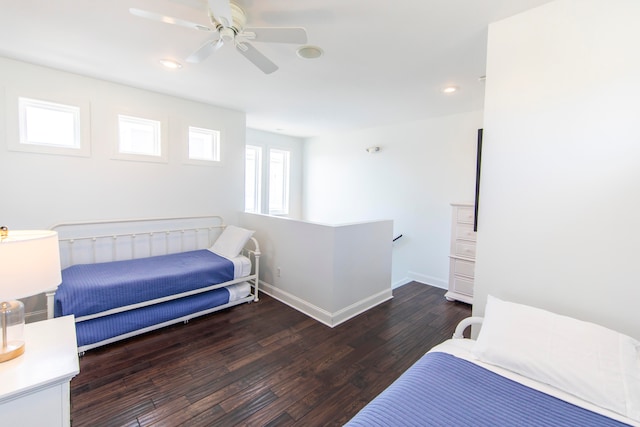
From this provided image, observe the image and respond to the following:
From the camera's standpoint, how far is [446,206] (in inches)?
163

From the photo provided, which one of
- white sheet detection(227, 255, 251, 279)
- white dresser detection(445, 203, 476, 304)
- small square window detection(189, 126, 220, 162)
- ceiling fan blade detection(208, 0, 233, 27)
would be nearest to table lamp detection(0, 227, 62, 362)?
ceiling fan blade detection(208, 0, 233, 27)

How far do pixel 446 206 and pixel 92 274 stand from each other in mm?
4436

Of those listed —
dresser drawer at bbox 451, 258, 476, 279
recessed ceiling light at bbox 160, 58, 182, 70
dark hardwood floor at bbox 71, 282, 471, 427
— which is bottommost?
dark hardwood floor at bbox 71, 282, 471, 427

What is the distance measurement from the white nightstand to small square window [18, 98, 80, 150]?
2.47m

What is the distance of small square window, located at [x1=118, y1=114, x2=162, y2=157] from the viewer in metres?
3.27

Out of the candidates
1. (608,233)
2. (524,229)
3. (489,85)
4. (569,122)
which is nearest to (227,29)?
(489,85)

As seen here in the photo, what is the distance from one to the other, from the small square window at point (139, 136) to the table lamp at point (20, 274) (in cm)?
232

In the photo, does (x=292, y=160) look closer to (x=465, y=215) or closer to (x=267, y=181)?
(x=267, y=181)

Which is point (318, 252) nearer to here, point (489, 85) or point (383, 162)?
point (489, 85)

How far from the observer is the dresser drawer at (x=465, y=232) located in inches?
138

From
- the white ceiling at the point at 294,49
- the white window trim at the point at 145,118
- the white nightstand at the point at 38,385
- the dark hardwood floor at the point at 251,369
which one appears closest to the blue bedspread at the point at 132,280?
the dark hardwood floor at the point at 251,369

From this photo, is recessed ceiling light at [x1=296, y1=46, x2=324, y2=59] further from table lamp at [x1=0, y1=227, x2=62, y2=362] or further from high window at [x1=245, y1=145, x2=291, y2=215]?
high window at [x1=245, y1=145, x2=291, y2=215]

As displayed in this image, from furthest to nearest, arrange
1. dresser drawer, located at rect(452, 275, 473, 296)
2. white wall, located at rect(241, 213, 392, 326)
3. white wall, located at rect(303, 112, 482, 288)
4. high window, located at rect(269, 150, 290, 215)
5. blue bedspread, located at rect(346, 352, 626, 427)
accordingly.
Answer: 1. high window, located at rect(269, 150, 290, 215)
2. white wall, located at rect(303, 112, 482, 288)
3. dresser drawer, located at rect(452, 275, 473, 296)
4. white wall, located at rect(241, 213, 392, 326)
5. blue bedspread, located at rect(346, 352, 626, 427)

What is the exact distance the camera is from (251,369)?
2205mm
